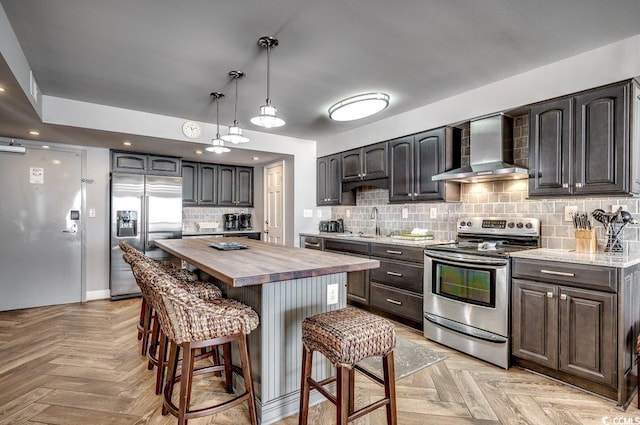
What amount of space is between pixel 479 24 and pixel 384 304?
8.97 feet

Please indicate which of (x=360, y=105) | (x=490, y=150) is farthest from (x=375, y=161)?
(x=490, y=150)

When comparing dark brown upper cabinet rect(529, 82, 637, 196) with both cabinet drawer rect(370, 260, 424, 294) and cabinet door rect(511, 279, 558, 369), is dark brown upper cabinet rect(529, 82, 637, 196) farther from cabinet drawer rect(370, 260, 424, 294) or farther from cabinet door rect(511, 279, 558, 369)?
cabinet drawer rect(370, 260, 424, 294)

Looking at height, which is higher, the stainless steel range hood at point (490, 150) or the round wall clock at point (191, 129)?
the round wall clock at point (191, 129)

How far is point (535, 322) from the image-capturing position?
2443mm

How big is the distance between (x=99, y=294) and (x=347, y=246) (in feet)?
11.4

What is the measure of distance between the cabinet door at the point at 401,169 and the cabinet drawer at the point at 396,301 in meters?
1.08

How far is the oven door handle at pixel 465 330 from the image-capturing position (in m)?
2.61

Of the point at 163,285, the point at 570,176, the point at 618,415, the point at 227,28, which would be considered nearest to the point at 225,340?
the point at 163,285

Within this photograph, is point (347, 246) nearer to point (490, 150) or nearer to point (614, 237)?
point (490, 150)

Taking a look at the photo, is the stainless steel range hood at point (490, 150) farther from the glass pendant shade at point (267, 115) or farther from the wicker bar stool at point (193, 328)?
the wicker bar stool at point (193, 328)

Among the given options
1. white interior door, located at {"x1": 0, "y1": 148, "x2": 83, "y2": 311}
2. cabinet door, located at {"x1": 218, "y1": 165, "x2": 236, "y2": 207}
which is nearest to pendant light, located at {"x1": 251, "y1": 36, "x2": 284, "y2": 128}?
white interior door, located at {"x1": 0, "y1": 148, "x2": 83, "y2": 311}

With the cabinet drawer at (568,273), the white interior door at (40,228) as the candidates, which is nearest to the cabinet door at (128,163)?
the white interior door at (40,228)

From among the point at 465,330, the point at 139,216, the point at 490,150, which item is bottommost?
the point at 465,330

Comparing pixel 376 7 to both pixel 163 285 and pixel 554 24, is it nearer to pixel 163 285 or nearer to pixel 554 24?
pixel 554 24
